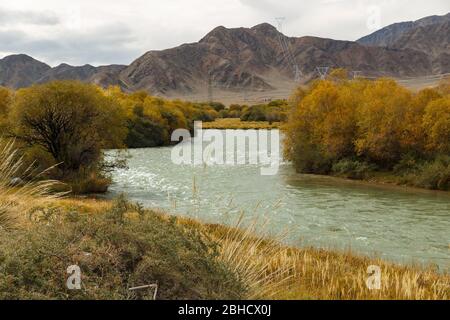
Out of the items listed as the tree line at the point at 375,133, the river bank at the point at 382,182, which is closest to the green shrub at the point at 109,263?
the river bank at the point at 382,182

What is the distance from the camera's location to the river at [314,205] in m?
17.7

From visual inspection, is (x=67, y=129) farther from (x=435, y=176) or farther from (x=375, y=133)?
(x=435, y=176)

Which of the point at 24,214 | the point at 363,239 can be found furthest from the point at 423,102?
the point at 24,214

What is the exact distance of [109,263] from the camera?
17.5 ft

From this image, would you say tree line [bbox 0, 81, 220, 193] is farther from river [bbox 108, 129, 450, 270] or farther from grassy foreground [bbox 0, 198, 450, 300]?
grassy foreground [bbox 0, 198, 450, 300]

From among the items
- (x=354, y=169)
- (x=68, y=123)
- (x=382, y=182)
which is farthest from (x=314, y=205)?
(x=68, y=123)

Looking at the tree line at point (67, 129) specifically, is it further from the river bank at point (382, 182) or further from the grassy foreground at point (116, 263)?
the grassy foreground at point (116, 263)

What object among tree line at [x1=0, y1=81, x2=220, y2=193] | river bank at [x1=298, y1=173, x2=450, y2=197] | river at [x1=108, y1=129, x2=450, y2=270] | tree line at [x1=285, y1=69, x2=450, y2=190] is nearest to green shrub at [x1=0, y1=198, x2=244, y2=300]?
river at [x1=108, y1=129, x2=450, y2=270]

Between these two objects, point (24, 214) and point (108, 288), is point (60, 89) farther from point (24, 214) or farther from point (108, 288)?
point (108, 288)

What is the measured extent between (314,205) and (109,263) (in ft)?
70.7

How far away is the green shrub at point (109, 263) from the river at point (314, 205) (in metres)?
4.95
